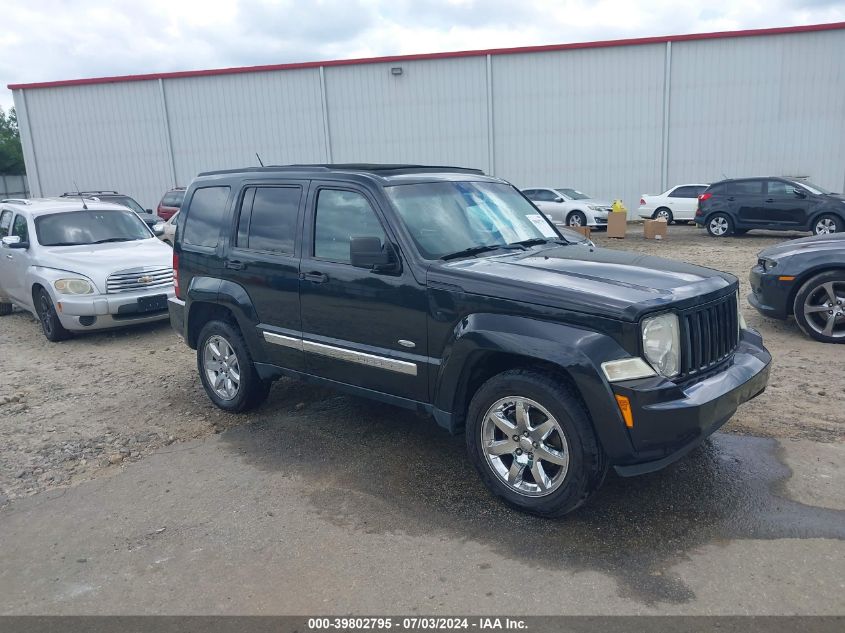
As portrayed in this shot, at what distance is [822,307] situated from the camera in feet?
22.9

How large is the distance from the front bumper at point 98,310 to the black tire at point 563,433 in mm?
5651

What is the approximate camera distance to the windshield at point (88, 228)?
30.2ft

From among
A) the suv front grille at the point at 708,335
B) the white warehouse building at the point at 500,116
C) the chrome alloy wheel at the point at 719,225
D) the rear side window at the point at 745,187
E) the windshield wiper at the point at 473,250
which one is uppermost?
the white warehouse building at the point at 500,116

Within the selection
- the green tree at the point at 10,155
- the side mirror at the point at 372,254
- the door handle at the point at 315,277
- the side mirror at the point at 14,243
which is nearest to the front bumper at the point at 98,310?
the side mirror at the point at 14,243

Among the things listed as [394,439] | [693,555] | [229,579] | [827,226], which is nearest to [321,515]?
[229,579]

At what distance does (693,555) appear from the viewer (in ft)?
11.2

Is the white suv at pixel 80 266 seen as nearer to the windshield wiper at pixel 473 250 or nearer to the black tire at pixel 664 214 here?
the windshield wiper at pixel 473 250

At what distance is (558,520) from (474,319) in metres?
1.21

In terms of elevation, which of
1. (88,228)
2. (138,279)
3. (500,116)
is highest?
(500,116)

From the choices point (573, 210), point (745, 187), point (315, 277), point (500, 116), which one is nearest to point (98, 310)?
point (315, 277)

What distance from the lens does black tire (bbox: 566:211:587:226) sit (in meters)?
21.3

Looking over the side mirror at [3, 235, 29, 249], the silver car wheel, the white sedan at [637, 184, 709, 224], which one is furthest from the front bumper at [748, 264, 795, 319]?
the white sedan at [637, 184, 709, 224]

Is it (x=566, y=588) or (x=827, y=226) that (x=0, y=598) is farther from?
(x=827, y=226)

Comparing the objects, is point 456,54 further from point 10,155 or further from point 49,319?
point 10,155
